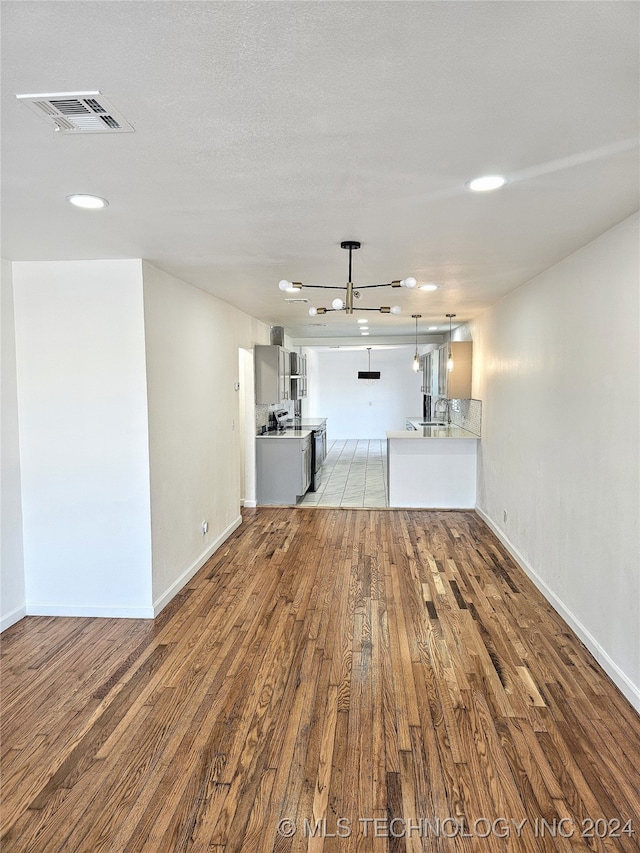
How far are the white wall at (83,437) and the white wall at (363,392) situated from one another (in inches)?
433

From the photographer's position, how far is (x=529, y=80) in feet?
4.86

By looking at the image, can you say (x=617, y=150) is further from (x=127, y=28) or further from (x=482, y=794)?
(x=482, y=794)

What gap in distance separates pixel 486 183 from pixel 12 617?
4.03 metres

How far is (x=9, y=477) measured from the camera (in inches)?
145

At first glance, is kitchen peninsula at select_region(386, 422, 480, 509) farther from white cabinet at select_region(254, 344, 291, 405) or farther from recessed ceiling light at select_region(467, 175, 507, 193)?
recessed ceiling light at select_region(467, 175, 507, 193)

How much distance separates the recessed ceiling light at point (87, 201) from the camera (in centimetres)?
239

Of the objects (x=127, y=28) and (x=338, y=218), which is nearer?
(x=127, y=28)

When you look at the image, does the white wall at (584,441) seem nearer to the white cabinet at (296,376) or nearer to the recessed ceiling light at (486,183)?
the recessed ceiling light at (486,183)

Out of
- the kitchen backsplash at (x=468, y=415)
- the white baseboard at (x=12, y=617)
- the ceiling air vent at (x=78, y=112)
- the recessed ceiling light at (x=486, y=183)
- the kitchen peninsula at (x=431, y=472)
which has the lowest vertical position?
the white baseboard at (x=12, y=617)

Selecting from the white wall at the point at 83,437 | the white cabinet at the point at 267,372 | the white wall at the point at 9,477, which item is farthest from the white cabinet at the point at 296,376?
the white wall at the point at 9,477

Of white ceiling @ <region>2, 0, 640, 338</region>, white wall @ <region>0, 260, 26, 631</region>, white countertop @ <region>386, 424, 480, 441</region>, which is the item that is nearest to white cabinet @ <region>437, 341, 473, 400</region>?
white countertop @ <region>386, 424, 480, 441</region>

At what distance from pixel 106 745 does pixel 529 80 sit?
3091 millimetres

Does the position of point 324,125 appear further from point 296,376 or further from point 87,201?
point 296,376

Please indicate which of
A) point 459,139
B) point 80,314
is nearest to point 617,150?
point 459,139
